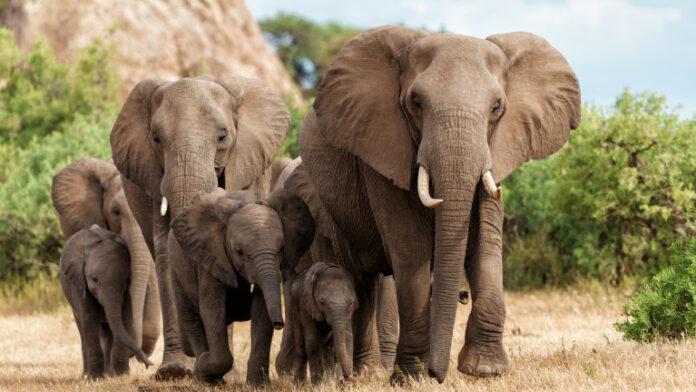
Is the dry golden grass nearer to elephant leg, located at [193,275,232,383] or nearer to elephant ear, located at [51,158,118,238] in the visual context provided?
elephant leg, located at [193,275,232,383]

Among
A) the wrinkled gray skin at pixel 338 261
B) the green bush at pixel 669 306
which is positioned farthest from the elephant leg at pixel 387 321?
the green bush at pixel 669 306

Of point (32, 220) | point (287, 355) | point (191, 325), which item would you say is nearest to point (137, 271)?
point (287, 355)

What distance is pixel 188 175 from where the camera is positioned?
9234 mm

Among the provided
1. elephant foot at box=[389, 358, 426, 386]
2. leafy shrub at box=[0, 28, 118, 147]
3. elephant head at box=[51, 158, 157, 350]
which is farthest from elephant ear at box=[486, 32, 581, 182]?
leafy shrub at box=[0, 28, 118, 147]

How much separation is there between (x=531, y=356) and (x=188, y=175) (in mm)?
2955

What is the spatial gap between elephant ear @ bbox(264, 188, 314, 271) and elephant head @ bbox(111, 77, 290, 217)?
103 cm

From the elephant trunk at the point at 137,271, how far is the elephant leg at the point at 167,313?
48 centimetres

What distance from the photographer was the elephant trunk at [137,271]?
10.5 meters

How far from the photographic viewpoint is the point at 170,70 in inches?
1561

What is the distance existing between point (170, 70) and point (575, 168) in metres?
24.9

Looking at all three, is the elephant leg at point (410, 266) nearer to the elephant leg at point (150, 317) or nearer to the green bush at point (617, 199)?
the elephant leg at point (150, 317)

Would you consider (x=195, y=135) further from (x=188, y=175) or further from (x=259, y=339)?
(x=259, y=339)

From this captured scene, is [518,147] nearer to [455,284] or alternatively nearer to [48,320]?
[455,284]

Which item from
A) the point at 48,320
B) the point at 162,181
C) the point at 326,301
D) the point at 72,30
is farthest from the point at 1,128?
the point at 326,301
